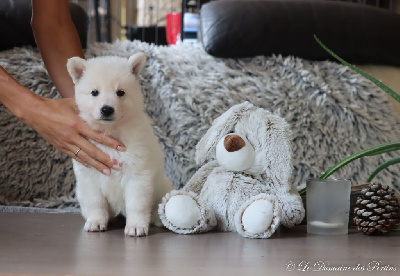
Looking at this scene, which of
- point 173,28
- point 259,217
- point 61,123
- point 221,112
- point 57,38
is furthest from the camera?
point 173,28

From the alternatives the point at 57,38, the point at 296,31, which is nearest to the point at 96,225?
the point at 57,38

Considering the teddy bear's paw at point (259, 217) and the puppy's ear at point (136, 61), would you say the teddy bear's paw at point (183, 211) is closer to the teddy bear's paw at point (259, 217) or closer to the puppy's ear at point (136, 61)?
the teddy bear's paw at point (259, 217)

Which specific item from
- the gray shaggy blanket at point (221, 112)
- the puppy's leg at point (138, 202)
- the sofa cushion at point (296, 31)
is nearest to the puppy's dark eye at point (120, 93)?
the puppy's leg at point (138, 202)

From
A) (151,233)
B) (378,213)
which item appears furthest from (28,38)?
(378,213)

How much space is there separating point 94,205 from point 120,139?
0.44ft

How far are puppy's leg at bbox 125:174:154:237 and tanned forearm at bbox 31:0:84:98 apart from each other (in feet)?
1.49

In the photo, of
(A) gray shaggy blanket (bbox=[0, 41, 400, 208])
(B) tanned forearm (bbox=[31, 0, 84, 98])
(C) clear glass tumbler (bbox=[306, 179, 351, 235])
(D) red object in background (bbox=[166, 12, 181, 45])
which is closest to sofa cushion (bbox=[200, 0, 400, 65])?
(A) gray shaggy blanket (bbox=[0, 41, 400, 208])

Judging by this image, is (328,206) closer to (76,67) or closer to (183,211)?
(183,211)

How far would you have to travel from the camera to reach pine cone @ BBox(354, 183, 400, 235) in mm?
1040

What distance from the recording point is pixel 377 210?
1039 millimetres

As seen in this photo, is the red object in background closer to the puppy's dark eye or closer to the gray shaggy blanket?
the gray shaggy blanket

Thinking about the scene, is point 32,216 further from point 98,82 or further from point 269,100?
point 269,100

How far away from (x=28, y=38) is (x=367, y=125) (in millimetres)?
1058

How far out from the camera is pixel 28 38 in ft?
5.68
